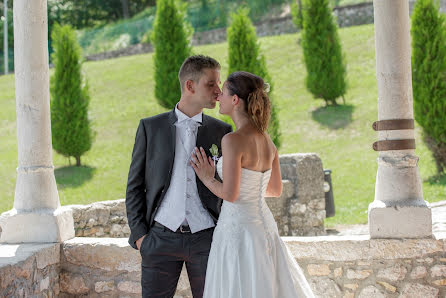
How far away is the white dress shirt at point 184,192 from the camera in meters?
Result: 2.94

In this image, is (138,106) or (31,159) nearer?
(31,159)

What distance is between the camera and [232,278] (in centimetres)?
279

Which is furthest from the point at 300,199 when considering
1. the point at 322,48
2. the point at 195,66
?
the point at 322,48

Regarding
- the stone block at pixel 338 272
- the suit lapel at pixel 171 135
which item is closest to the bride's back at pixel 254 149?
the suit lapel at pixel 171 135

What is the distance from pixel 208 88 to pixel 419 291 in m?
2.02

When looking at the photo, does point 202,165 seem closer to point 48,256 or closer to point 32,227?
point 48,256

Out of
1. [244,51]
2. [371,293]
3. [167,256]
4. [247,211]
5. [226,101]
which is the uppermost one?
[244,51]

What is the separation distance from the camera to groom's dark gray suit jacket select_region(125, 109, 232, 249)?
2.98 metres

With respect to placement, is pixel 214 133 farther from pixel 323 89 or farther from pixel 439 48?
pixel 323 89

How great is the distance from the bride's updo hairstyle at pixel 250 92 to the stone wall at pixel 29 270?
1741 mm

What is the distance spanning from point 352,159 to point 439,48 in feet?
9.97

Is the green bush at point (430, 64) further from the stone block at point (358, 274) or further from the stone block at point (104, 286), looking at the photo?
the stone block at point (104, 286)

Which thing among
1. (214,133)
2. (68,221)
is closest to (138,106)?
(68,221)

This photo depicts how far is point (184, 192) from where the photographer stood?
2.97m
